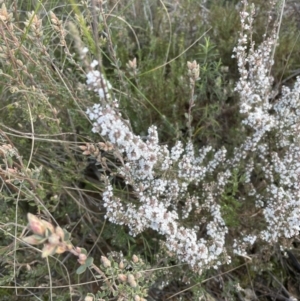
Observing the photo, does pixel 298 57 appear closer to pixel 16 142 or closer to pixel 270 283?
pixel 270 283

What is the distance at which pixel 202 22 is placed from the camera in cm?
265

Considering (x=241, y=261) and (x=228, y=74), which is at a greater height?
(x=228, y=74)

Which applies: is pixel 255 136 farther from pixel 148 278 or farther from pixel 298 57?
pixel 298 57

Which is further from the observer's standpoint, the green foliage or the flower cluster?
the green foliage

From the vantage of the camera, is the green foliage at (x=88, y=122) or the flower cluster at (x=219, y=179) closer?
the flower cluster at (x=219, y=179)

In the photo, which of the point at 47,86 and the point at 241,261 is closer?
the point at 47,86

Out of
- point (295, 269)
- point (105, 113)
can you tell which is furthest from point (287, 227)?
point (105, 113)

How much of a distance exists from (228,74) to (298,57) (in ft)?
1.39

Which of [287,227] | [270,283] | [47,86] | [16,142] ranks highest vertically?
[47,86]

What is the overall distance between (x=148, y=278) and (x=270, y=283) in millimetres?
800

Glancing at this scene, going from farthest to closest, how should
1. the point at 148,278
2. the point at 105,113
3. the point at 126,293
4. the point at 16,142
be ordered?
the point at 16,142
the point at 148,278
the point at 126,293
the point at 105,113

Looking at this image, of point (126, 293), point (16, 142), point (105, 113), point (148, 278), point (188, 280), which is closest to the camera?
point (105, 113)

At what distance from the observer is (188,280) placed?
1.94 meters

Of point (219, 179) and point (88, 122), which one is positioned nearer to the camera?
point (219, 179)
